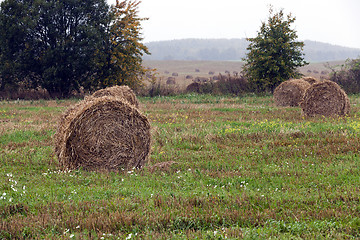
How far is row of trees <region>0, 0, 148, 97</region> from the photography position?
29.6 m

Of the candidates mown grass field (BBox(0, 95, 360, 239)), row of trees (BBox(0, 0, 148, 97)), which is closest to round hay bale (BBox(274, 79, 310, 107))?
mown grass field (BBox(0, 95, 360, 239))

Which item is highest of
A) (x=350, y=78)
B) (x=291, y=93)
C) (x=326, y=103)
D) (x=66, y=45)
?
(x=66, y=45)

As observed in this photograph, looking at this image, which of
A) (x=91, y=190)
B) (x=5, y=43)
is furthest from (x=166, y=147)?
(x=5, y=43)

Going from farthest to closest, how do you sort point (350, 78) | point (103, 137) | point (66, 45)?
point (350, 78)
point (66, 45)
point (103, 137)

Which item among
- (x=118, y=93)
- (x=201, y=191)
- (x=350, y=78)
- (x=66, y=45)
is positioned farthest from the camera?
(x=350, y=78)

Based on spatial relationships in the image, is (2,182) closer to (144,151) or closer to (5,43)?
(144,151)

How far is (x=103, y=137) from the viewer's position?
980cm

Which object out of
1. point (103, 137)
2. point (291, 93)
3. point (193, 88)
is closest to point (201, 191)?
point (103, 137)

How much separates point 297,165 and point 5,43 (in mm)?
27454

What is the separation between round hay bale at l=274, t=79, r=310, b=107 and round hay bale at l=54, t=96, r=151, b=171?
15.4 m

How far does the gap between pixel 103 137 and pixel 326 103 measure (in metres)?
12.6

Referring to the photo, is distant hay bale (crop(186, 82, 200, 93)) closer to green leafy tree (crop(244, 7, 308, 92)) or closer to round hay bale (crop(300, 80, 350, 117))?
green leafy tree (crop(244, 7, 308, 92))

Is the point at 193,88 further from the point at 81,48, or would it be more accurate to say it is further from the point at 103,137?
the point at 103,137

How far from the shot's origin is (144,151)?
1009 centimetres
